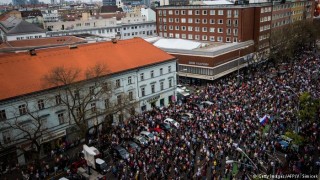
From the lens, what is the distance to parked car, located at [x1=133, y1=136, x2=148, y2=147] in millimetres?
34956

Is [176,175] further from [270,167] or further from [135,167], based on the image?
[270,167]

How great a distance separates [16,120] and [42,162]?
557 centimetres

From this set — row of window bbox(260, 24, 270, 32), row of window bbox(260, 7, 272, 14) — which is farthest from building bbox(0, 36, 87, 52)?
row of window bbox(260, 24, 270, 32)

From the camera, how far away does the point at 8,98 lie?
31.9 m

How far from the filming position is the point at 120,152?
3297cm

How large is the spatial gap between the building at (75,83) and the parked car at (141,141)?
3.58m

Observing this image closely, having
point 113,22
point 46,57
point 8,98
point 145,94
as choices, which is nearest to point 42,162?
point 8,98

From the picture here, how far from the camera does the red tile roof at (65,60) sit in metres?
34.2

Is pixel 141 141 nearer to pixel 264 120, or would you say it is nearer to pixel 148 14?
pixel 264 120

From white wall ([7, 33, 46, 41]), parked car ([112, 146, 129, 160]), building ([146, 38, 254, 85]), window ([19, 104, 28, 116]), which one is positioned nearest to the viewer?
parked car ([112, 146, 129, 160])

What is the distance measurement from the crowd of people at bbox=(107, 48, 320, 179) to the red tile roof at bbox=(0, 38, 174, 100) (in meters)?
8.47

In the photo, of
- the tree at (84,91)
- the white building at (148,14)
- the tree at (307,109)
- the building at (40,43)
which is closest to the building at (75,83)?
the tree at (84,91)

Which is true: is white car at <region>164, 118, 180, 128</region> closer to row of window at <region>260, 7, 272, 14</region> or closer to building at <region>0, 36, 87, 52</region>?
building at <region>0, 36, 87, 52</region>

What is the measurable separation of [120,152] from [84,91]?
9322mm
